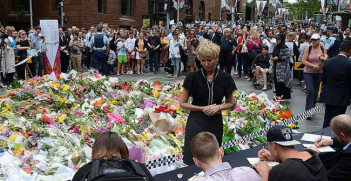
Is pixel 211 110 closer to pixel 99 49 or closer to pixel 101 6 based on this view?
pixel 99 49

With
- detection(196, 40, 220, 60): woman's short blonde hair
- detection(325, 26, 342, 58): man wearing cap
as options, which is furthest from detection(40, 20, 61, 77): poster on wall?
detection(196, 40, 220, 60): woman's short blonde hair

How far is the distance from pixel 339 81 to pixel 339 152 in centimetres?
318

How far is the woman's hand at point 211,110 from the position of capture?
465 centimetres

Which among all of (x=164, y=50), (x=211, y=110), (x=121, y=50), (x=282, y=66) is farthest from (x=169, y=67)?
(x=211, y=110)

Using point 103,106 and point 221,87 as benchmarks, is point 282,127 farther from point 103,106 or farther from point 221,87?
point 103,106

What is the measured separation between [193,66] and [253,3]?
322 feet

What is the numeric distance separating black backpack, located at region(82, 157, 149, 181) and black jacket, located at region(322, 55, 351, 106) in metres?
5.07

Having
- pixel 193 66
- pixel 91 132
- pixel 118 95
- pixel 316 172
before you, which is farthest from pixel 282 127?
pixel 193 66

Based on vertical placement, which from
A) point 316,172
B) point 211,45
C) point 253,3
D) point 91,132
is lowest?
point 91,132

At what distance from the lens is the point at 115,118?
25.4 feet

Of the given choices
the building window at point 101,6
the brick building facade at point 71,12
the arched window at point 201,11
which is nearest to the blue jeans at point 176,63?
the brick building facade at point 71,12

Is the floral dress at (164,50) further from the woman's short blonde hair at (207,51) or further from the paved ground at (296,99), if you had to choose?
the woman's short blonde hair at (207,51)

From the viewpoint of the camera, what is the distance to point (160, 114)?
300 inches

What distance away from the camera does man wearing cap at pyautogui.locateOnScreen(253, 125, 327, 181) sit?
322 cm
